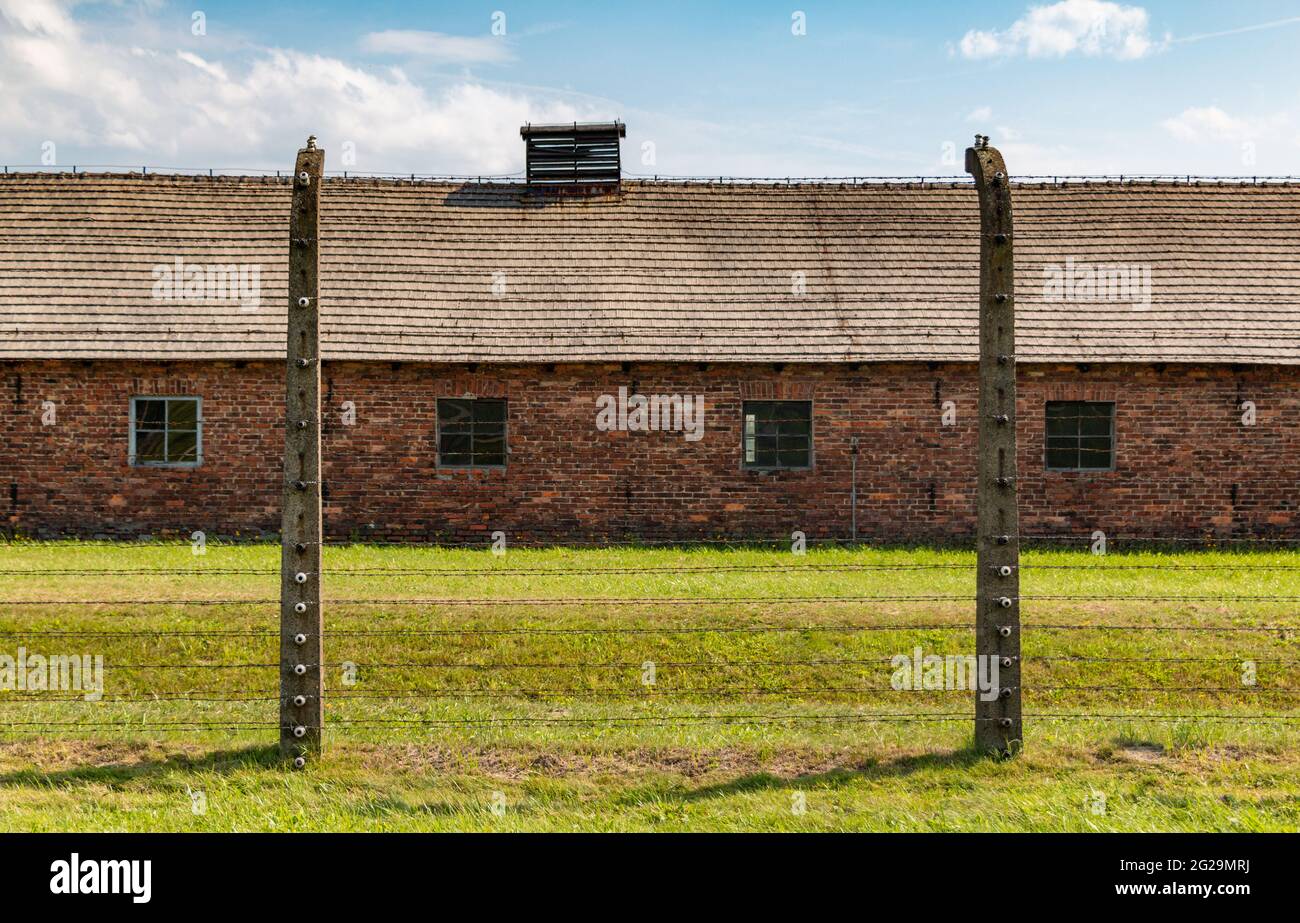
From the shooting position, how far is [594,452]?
17.8 metres

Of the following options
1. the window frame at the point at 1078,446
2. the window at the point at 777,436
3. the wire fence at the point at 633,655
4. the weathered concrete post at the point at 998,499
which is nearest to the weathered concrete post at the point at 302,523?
the wire fence at the point at 633,655

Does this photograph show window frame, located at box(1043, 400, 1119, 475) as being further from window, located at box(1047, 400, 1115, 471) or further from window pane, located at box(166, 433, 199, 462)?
window pane, located at box(166, 433, 199, 462)

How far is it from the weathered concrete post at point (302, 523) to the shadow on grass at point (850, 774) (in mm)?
2175

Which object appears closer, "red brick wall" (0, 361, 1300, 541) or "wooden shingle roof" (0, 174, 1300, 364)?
"red brick wall" (0, 361, 1300, 541)

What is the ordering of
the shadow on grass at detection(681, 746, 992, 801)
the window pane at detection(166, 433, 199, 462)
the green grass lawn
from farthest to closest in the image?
the window pane at detection(166, 433, 199, 462) → the shadow on grass at detection(681, 746, 992, 801) → the green grass lawn

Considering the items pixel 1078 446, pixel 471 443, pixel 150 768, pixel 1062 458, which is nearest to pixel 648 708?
pixel 150 768

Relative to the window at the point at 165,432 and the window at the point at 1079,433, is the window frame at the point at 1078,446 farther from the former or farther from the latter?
the window at the point at 165,432

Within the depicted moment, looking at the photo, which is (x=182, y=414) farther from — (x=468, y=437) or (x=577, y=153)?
(x=577, y=153)

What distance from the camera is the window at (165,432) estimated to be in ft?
58.5

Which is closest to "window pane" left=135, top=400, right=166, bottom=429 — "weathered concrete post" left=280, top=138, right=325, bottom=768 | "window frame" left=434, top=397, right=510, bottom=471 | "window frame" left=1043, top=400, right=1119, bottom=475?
"window frame" left=434, top=397, right=510, bottom=471

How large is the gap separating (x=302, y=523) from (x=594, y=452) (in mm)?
11427

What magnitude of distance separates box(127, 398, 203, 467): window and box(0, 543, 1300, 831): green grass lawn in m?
4.03

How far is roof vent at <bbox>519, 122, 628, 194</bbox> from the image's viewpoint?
2178cm

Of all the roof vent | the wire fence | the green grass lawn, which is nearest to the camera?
the green grass lawn
